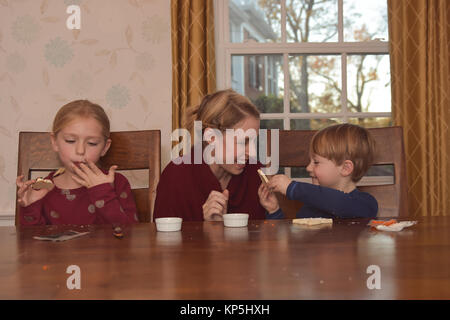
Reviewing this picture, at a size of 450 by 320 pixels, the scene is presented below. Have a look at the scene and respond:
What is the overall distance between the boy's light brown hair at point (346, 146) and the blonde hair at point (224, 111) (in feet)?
0.85

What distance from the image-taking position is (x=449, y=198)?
2.27 meters

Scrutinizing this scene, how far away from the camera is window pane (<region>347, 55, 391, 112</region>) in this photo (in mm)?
2541

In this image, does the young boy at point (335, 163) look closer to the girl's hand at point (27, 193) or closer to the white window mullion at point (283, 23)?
the girl's hand at point (27, 193)

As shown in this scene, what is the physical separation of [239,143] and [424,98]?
1214 mm

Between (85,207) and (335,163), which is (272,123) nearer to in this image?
(335,163)

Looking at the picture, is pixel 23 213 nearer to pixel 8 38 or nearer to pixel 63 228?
pixel 63 228

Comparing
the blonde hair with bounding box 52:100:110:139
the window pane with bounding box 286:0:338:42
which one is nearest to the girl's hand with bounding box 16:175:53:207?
the blonde hair with bounding box 52:100:110:139

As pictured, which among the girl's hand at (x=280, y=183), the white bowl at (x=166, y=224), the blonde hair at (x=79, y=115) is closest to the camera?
the white bowl at (x=166, y=224)

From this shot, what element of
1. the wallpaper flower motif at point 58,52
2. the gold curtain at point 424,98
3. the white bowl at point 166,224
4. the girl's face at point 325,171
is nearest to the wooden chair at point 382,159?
the girl's face at point 325,171

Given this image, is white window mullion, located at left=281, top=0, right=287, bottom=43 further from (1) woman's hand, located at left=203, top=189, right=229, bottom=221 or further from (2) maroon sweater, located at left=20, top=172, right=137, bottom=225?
A: (1) woman's hand, located at left=203, top=189, right=229, bottom=221

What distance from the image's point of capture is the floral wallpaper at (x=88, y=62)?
2.38 meters

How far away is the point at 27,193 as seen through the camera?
1.55m

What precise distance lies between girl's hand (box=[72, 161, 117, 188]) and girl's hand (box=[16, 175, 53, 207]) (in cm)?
13

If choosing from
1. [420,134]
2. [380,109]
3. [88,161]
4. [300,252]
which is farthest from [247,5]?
[300,252]
